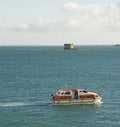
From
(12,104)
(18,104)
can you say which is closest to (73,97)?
(18,104)

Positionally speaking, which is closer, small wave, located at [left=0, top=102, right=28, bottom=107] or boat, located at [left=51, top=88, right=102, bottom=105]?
boat, located at [left=51, top=88, right=102, bottom=105]

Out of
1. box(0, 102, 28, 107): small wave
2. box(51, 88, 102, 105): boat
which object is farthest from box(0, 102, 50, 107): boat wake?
box(51, 88, 102, 105): boat

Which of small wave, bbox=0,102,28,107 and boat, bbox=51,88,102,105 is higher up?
boat, bbox=51,88,102,105

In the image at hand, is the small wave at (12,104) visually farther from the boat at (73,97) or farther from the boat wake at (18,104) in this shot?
the boat at (73,97)

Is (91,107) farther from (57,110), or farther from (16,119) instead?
(16,119)

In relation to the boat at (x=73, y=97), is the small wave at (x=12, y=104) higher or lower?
lower

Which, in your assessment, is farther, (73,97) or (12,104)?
(12,104)

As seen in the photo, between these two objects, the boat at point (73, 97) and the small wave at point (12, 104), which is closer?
the boat at point (73, 97)

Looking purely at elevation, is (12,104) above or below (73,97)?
below

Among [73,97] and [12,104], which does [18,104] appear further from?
[73,97]

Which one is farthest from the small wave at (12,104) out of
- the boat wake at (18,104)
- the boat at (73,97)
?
the boat at (73,97)

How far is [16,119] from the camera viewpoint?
217 ft

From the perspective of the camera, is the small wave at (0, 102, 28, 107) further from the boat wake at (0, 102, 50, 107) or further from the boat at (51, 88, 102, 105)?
the boat at (51, 88, 102, 105)

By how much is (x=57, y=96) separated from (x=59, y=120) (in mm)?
11288
